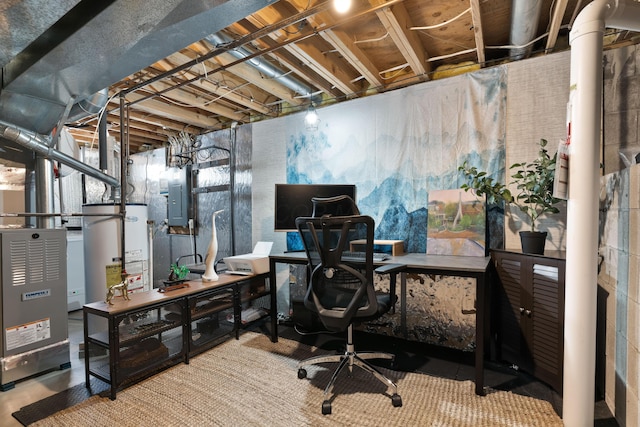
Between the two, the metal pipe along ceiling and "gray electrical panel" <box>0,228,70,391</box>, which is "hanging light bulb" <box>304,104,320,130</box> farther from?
"gray electrical panel" <box>0,228,70,391</box>

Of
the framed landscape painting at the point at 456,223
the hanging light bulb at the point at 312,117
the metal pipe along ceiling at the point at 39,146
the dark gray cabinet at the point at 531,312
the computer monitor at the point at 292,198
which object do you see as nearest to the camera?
the dark gray cabinet at the point at 531,312

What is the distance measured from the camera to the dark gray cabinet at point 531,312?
1.97 meters

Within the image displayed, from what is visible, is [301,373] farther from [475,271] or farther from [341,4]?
[341,4]

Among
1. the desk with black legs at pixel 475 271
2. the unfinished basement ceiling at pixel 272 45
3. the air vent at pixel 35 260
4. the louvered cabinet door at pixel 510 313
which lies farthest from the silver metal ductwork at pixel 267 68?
the louvered cabinet door at pixel 510 313

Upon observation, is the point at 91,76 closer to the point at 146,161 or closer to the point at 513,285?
the point at 513,285

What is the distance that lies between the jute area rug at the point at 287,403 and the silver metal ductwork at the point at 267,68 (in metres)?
2.34

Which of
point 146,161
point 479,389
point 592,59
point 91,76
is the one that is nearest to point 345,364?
point 479,389

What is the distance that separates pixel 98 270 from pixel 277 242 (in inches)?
68.7

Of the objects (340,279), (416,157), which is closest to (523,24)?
(416,157)

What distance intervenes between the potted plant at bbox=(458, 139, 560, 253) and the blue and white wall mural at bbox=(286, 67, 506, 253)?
0.16 metres

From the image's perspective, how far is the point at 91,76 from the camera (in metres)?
1.99

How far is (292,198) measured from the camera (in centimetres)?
311

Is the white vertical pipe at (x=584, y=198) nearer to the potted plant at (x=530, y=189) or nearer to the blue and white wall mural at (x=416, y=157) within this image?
the potted plant at (x=530, y=189)

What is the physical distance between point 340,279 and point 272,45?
5.84 ft
